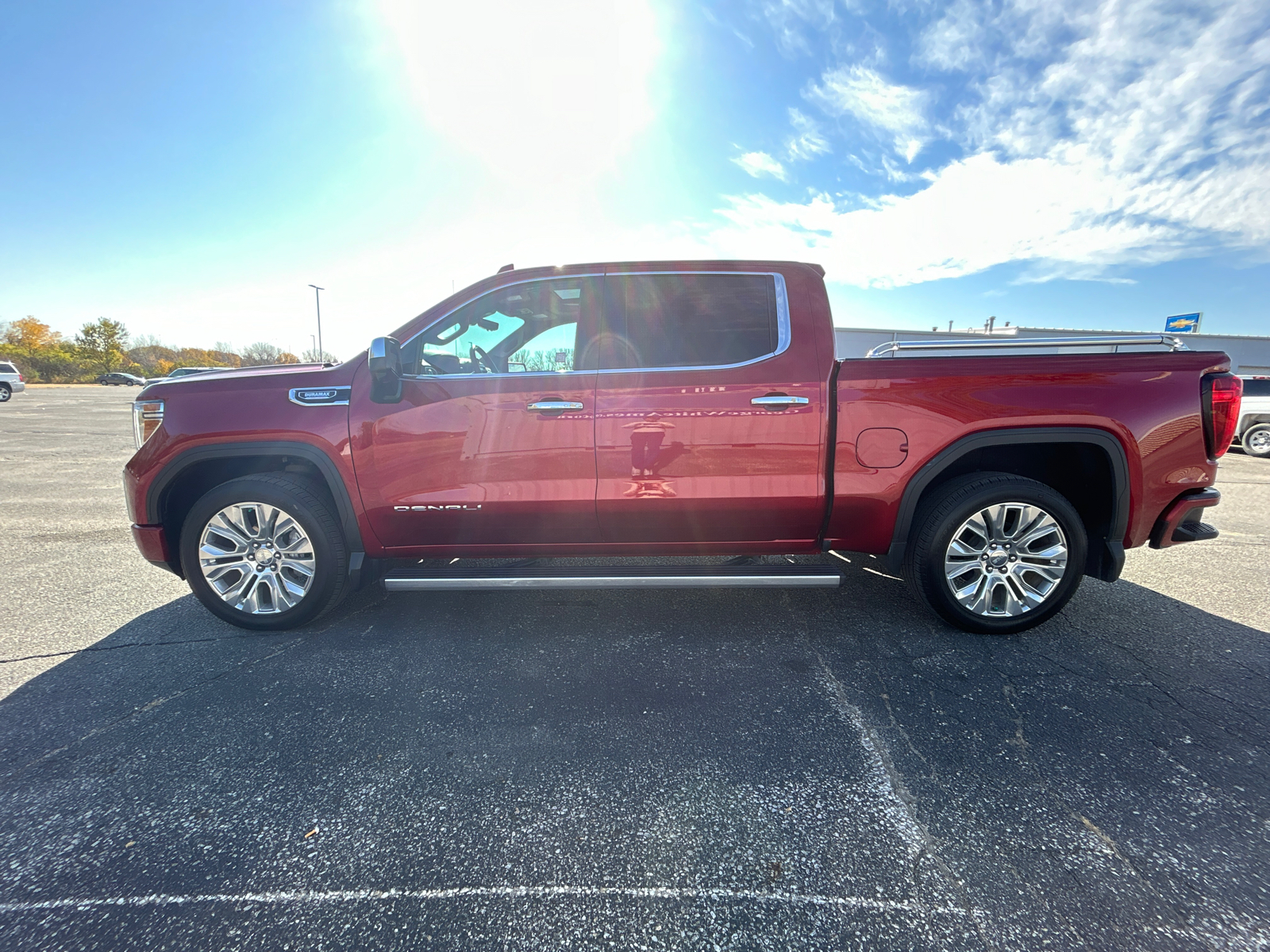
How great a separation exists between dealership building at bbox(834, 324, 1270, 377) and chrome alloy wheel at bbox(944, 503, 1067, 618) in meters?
0.92

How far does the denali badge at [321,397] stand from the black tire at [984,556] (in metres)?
3.18

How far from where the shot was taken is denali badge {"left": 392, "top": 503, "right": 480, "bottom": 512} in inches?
121

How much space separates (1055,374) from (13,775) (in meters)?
4.79

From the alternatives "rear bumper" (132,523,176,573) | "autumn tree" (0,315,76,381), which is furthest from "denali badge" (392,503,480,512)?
"autumn tree" (0,315,76,381)

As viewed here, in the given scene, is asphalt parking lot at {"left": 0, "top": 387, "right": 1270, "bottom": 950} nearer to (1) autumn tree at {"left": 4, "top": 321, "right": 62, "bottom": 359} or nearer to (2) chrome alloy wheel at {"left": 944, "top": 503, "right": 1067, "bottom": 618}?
(2) chrome alloy wheel at {"left": 944, "top": 503, "right": 1067, "bottom": 618}

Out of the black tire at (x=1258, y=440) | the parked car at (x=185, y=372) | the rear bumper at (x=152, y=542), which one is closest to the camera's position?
the rear bumper at (x=152, y=542)

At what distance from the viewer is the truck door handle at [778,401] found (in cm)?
292

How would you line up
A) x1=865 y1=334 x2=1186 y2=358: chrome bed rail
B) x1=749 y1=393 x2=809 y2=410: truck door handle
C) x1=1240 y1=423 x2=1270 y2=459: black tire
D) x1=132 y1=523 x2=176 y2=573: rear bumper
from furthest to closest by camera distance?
x1=1240 y1=423 x2=1270 y2=459: black tire, x1=132 y1=523 x2=176 y2=573: rear bumper, x1=865 y1=334 x2=1186 y2=358: chrome bed rail, x1=749 y1=393 x2=809 y2=410: truck door handle

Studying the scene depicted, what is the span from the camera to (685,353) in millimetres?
3062

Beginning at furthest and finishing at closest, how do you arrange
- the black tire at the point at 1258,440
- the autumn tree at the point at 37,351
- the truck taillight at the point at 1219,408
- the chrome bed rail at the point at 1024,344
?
the autumn tree at the point at 37,351 < the black tire at the point at 1258,440 < the chrome bed rail at the point at 1024,344 < the truck taillight at the point at 1219,408

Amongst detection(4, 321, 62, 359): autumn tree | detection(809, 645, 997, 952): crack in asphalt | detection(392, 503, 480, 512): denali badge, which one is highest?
detection(4, 321, 62, 359): autumn tree

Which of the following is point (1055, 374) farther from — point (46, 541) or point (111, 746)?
point (46, 541)

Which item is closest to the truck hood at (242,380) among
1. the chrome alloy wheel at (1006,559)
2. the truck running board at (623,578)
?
the truck running board at (623,578)

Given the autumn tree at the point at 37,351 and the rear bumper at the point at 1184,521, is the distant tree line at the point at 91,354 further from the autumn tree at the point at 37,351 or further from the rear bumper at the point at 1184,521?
the rear bumper at the point at 1184,521
